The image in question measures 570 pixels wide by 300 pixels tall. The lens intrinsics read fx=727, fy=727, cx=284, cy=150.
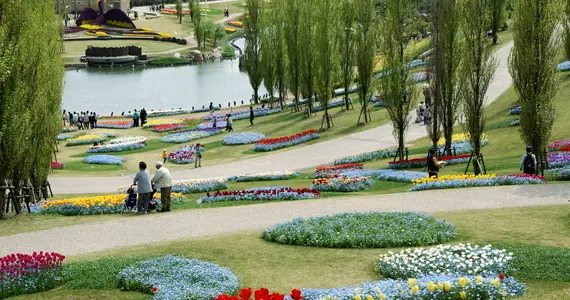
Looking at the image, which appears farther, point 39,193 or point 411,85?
point 411,85

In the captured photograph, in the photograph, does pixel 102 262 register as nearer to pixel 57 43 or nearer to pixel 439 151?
pixel 57 43

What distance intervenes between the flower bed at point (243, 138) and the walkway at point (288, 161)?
220 inches

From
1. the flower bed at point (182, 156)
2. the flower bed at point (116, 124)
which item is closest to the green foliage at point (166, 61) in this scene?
the flower bed at point (116, 124)

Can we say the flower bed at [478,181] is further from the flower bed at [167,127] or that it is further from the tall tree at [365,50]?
the flower bed at [167,127]

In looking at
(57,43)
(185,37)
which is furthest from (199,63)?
(57,43)

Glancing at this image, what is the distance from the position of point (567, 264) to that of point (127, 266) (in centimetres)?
983

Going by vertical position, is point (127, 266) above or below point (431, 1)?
below

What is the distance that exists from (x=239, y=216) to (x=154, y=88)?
9389 cm

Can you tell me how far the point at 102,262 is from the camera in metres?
17.7

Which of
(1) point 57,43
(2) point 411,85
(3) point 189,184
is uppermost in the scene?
(1) point 57,43

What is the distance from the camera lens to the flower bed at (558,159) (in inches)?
1192

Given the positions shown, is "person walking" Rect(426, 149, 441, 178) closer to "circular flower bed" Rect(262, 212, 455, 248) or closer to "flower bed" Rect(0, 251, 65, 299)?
"circular flower bed" Rect(262, 212, 455, 248)

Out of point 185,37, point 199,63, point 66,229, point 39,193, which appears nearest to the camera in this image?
point 66,229

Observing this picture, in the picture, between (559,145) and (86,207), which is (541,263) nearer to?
(86,207)
